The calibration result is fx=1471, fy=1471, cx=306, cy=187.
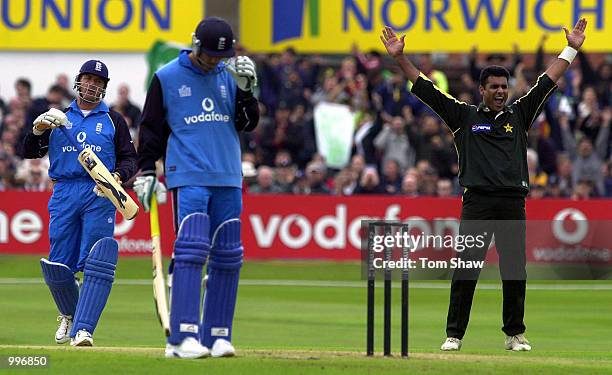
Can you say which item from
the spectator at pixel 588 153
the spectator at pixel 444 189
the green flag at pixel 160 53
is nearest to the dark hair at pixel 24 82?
the green flag at pixel 160 53

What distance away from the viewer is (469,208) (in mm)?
12719

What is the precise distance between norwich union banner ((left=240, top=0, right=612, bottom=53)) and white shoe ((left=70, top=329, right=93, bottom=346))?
15781 mm

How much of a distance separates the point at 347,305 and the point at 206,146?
837 cm

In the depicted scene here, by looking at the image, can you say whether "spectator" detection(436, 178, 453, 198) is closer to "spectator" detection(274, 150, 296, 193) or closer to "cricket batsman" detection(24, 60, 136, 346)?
"spectator" detection(274, 150, 296, 193)

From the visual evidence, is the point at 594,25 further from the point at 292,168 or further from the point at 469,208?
the point at 469,208

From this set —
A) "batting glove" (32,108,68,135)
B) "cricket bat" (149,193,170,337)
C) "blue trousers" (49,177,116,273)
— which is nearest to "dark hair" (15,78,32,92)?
"blue trousers" (49,177,116,273)

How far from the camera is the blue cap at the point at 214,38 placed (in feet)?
34.8

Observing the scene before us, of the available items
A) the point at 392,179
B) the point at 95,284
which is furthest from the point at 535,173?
the point at 95,284

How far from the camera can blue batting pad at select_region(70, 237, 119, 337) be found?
12625mm

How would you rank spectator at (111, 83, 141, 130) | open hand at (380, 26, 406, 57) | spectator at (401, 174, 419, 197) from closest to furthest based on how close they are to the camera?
open hand at (380, 26, 406, 57) → spectator at (401, 174, 419, 197) → spectator at (111, 83, 141, 130)

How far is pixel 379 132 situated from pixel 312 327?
31.8ft

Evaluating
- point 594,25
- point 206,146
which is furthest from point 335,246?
point 206,146

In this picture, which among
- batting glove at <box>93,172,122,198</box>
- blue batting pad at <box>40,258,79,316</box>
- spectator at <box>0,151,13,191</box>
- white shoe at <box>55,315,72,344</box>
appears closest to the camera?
batting glove at <box>93,172,122,198</box>

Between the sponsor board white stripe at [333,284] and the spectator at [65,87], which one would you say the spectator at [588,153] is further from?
the spectator at [65,87]
